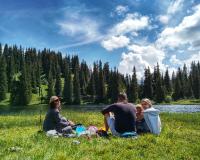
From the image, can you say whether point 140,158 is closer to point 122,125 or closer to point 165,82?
point 122,125

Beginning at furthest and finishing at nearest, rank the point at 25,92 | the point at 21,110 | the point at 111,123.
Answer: the point at 25,92 < the point at 21,110 < the point at 111,123

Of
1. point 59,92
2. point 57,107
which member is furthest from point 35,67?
point 57,107

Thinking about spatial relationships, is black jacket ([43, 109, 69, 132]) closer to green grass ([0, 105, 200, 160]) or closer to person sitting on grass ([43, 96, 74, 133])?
person sitting on grass ([43, 96, 74, 133])

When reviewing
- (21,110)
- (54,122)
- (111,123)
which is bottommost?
(111,123)

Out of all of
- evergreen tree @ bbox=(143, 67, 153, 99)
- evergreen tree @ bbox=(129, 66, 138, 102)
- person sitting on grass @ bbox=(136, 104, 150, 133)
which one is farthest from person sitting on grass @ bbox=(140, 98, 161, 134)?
evergreen tree @ bbox=(143, 67, 153, 99)

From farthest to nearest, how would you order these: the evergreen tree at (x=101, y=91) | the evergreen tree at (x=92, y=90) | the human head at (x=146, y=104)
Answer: the evergreen tree at (x=92, y=90) → the evergreen tree at (x=101, y=91) → the human head at (x=146, y=104)

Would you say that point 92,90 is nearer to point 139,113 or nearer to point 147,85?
point 147,85

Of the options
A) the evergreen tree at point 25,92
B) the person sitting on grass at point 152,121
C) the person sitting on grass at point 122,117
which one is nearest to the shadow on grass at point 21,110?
the person sitting on grass at point 152,121

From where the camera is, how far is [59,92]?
176 metres

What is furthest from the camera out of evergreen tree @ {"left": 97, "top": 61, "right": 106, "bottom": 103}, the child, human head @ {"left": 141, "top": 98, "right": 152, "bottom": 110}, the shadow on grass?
evergreen tree @ {"left": 97, "top": 61, "right": 106, "bottom": 103}

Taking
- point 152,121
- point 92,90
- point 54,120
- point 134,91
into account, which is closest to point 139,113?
point 152,121

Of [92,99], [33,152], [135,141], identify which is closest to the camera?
[33,152]

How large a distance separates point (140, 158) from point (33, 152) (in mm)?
3514

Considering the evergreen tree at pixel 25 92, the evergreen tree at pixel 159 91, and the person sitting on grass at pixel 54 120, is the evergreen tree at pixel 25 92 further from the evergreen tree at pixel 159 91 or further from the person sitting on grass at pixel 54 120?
the person sitting on grass at pixel 54 120
